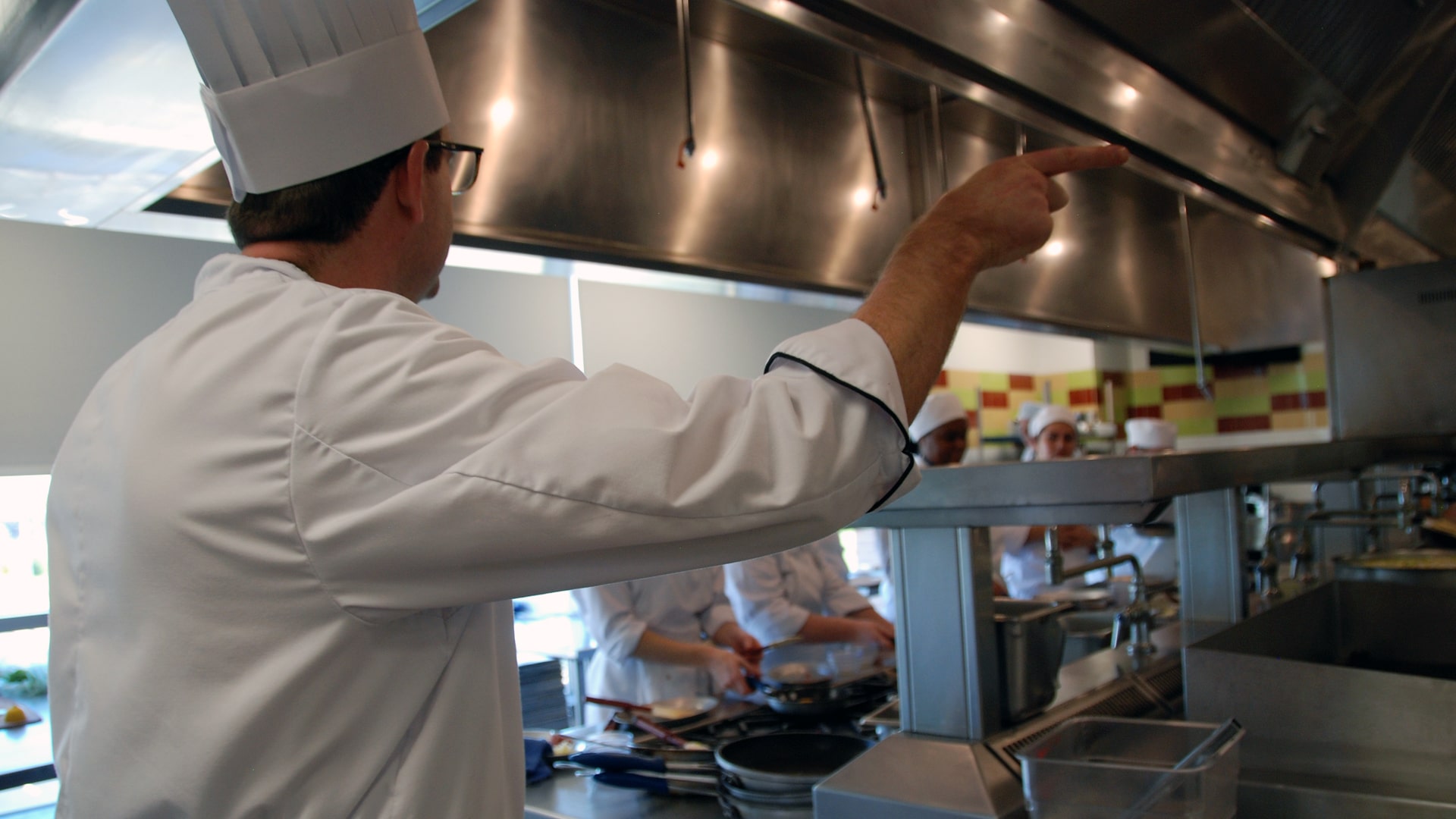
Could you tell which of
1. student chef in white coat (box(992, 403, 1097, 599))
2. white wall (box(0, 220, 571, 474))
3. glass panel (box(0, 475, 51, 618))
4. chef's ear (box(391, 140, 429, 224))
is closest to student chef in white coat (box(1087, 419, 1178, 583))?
student chef in white coat (box(992, 403, 1097, 599))

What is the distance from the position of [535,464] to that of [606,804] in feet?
2.92

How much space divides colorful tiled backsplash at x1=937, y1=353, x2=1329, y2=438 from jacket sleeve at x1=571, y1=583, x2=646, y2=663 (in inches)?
150

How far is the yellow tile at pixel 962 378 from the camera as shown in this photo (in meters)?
6.21

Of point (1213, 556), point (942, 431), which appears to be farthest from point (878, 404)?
point (942, 431)

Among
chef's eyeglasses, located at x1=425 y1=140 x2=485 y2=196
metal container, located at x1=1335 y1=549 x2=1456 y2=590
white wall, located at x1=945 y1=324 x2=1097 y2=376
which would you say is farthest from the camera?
white wall, located at x1=945 y1=324 x2=1097 y2=376

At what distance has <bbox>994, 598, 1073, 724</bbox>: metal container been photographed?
1.23 m

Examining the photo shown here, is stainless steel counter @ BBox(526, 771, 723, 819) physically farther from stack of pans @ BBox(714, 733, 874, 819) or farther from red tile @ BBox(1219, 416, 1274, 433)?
red tile @ BBox(1219, 416, 1274, 433)

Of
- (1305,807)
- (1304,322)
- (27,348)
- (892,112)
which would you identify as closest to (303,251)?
(1305,807)

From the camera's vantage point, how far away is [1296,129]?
202cm

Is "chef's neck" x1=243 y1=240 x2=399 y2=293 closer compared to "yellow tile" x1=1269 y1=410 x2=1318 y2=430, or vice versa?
"chef's neck" x1=243 y1=240 x2=399 y2=293

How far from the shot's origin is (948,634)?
121cm

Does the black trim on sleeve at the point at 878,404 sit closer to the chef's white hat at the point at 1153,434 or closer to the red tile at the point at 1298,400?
the chef's white hat at the point at 1153,434

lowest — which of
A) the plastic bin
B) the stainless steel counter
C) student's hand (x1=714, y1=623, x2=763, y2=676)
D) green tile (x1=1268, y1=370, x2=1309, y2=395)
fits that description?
student's hand (x1=714, y1=623, x2=763, y2=676)

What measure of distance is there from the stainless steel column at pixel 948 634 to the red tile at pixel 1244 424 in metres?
6.39
